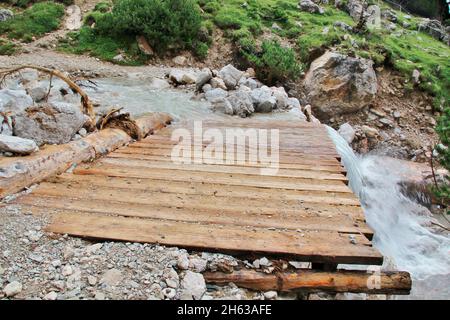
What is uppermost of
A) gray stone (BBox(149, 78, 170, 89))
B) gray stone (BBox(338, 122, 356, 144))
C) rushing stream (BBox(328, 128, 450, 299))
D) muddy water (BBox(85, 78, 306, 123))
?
gray stone (BBox(149, 78, 170, 89))

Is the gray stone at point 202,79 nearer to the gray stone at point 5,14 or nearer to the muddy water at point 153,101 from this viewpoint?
the muddy water at point 153,101

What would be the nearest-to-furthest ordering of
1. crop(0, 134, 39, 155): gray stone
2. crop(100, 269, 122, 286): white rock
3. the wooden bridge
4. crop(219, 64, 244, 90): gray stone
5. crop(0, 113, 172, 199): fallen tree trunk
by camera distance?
1. crop(100, 269, 122, 286): white rock
2. the wooden bridge
3. crop(0, 113, 172, 199): fallen tree trunk
4. crop(0, 134, 39, 155): gray stone
5. crop(219, 64, 244, 90): gray stone

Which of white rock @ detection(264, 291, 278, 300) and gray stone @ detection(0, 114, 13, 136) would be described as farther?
gray stone @ detection(0, 114, 13, 136)

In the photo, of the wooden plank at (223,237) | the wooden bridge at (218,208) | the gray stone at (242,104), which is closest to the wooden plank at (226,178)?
the wooden bridge at (218,208)

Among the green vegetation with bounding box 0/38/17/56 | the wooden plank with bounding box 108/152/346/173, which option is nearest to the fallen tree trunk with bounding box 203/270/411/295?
the wooden plank with bounding box 108/152/346/173

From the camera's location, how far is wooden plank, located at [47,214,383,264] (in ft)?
5.42

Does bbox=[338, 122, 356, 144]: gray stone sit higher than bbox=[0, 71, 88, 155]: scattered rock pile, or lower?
lower

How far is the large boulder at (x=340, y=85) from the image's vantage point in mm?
9984

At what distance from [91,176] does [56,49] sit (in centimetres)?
909

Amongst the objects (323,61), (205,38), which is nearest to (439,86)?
(323,61)

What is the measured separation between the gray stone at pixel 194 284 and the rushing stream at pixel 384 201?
129 inches

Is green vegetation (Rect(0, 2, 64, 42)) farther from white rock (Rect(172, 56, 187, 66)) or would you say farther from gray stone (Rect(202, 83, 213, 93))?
gray stone (Rect(202, 83, 213, 93))

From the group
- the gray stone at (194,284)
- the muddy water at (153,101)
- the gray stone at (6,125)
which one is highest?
the gray stone at (6,125)
